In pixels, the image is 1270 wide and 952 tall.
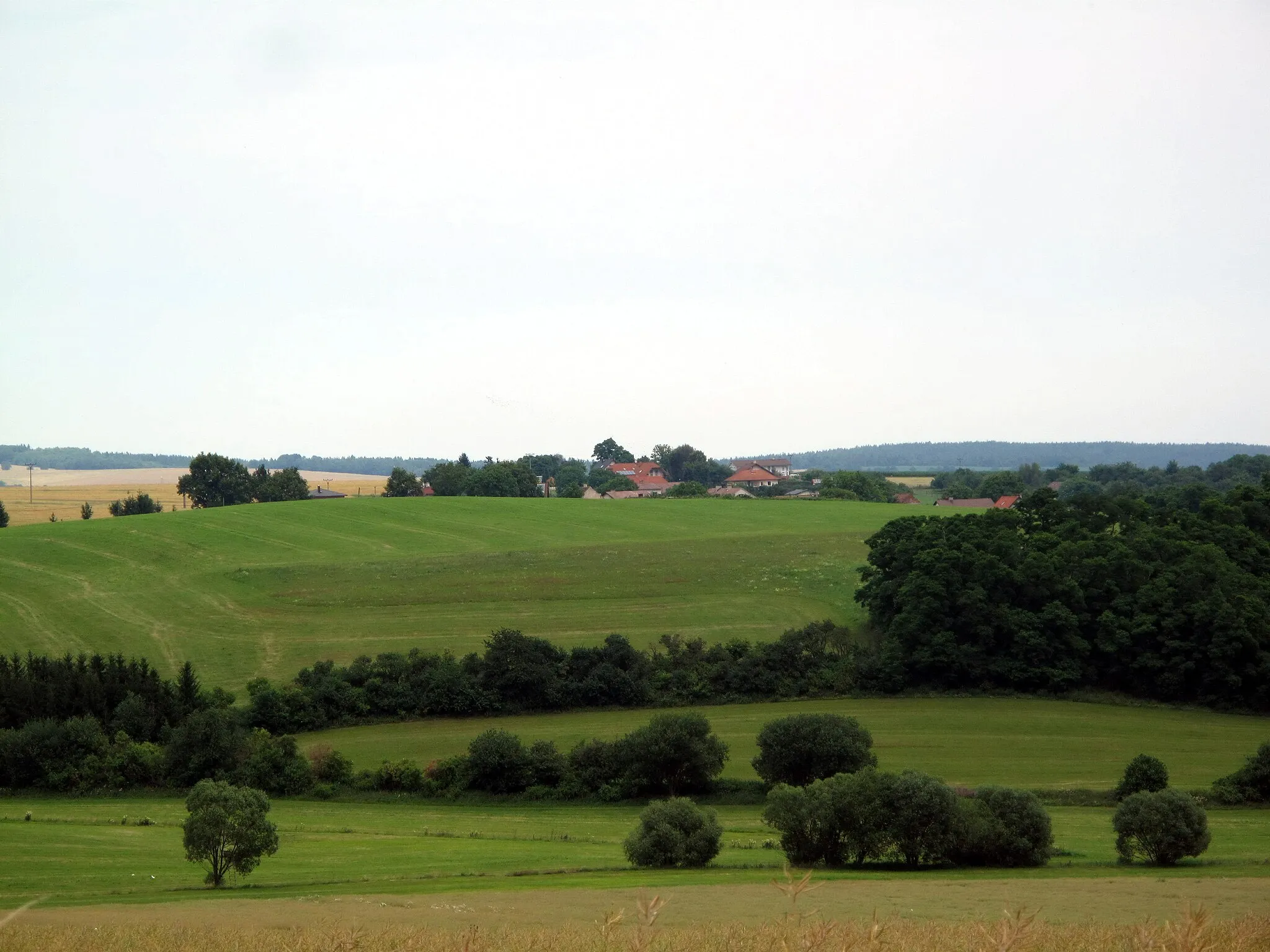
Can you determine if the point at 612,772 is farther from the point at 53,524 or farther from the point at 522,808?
the point at 53,524

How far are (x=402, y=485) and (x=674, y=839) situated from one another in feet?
377

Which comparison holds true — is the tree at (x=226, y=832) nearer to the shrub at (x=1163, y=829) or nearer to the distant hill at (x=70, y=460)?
the shrub at (x=1163, y=829)

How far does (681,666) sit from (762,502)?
215ft

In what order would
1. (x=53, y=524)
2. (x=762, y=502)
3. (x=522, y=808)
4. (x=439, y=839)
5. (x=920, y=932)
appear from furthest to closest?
(x=762, y=502), (x=53, y=524), (x=522, y=808), (x=439, y=839), (x=920, y=932)

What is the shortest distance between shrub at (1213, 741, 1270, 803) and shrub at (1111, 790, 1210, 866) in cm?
912

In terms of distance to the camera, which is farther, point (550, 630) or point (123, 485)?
point (123, 485)

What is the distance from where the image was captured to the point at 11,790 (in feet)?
128

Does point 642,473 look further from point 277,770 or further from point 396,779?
point 277,770

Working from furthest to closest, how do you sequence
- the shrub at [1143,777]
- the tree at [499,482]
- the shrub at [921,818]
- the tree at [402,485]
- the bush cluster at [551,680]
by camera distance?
the tree at [402,485] < the tree at [499,482] < the bush cluster at [551,680] < the shrub at [1143,777] < the shrub at [921,818]

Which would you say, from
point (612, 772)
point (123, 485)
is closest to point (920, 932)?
point (612, 772)

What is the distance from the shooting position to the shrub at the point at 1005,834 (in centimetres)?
2828

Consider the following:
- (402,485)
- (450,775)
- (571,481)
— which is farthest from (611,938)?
(571,481)

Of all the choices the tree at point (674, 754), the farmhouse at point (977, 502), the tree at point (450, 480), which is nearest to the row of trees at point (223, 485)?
the tree at point (450, 480)

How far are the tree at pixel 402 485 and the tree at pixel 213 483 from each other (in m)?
17.9
